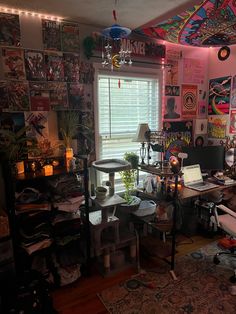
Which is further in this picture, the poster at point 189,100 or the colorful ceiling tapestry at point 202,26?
the poster at point 189,100

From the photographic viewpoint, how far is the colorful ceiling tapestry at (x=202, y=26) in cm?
186

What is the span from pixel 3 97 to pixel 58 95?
49cm

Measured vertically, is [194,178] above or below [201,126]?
below

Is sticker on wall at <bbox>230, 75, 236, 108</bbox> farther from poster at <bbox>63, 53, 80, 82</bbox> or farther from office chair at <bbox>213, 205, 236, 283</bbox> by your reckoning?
poster at <bbox>63, 53, 80, 82</bbox>

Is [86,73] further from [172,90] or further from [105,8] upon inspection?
[172,90]

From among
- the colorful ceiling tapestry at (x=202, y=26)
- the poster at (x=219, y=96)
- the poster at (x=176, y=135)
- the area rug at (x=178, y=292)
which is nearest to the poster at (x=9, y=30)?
the colorful ceiling tapestry at (x=202, y=26)

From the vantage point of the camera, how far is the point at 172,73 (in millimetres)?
2924

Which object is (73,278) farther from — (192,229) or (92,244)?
(192,229)

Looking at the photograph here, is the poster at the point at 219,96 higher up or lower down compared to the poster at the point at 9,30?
lower down

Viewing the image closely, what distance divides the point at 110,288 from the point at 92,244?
0.41 m

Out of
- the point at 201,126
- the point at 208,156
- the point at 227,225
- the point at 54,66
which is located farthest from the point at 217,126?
the point at 54,66

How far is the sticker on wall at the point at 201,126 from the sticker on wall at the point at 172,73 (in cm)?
68

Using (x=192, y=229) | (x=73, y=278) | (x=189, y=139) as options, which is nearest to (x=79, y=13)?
(x=189, y=139)

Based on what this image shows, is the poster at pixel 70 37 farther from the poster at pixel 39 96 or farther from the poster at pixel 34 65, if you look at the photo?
the poster at pixel 39 96
